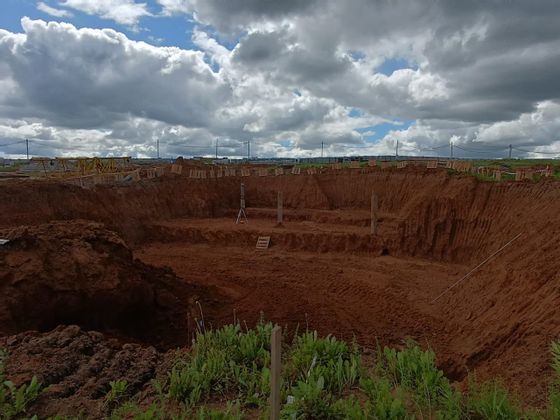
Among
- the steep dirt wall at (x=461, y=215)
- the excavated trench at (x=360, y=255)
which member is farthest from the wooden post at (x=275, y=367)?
the steep dirt wall at (x=461, y=215)

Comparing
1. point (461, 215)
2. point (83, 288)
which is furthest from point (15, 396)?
point (461, 215)

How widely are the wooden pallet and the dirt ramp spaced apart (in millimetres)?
10699

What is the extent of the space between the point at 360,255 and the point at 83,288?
→ 1429 centimetres

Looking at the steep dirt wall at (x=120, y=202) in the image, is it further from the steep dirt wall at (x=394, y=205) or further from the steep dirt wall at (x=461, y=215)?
the steep dirt wall at (x=461, y=215)

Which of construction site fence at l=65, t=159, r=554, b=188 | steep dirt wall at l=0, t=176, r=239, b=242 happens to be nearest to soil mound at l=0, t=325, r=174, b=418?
steep dirt wall at l=0, t=176, r=239, b=242

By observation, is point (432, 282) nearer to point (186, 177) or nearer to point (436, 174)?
point (436, 174)

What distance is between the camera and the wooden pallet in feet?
71.6

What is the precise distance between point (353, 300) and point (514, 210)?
26.3 feet

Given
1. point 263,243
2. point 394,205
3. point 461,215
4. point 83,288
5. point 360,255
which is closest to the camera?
point 83,288

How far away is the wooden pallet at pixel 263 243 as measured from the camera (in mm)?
21828

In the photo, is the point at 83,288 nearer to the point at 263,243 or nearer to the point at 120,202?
the point at 263,243

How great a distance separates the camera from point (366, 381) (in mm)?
5301

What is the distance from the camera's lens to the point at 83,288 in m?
8.69

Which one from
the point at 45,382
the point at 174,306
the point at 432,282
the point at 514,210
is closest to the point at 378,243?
the point at 432,282
